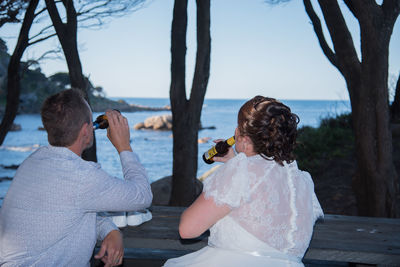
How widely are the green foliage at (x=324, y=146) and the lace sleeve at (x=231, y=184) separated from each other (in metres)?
6.10

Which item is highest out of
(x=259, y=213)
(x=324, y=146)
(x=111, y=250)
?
(x=259, y=213)

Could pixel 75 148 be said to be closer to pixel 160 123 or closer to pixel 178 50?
pixel 178 50

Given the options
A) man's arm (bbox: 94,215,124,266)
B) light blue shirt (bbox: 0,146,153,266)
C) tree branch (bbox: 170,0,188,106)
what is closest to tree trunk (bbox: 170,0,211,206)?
tree branch (bbox: 170,0,188,106)

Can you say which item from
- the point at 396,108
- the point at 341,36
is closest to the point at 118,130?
the point at 341,36

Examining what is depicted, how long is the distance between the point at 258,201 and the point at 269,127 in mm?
323

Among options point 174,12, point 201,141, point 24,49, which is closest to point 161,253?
point 174,12

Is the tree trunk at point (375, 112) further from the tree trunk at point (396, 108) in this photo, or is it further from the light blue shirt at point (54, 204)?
the tree trunk at point (396, 108)

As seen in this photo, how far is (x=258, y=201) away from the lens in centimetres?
167

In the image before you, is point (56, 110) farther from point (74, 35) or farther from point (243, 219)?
point (74, 35)

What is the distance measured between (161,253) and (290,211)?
2.09m

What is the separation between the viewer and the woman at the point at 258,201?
1.64 meters

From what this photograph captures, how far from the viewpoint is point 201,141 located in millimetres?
20531

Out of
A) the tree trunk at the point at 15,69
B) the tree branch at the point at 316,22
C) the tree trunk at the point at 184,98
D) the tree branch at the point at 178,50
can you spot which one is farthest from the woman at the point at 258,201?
the tree trunk at the point at 15,69

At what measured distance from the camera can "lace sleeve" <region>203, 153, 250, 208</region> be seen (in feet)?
5.31
